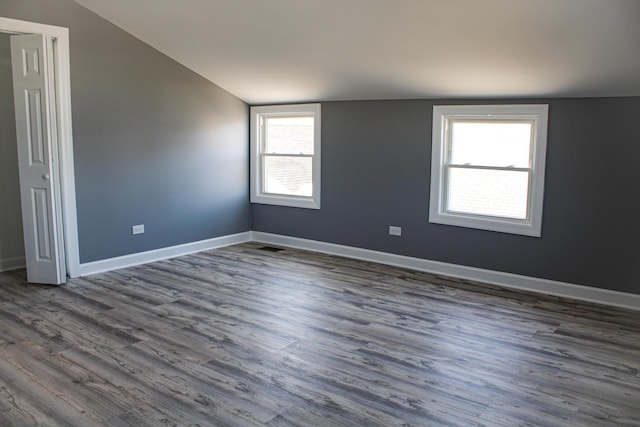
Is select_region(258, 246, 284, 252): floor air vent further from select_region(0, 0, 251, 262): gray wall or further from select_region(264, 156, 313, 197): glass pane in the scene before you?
select_region(264, 156, 313, 197): glass pane

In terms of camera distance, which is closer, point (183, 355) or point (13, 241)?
point (183, 355)

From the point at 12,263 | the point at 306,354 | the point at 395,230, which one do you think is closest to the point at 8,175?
the point at 12,263

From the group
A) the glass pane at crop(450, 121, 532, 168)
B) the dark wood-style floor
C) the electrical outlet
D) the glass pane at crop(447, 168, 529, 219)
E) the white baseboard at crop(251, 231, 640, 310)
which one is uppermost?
the glass pane at crop(450, 121, 532, 168)

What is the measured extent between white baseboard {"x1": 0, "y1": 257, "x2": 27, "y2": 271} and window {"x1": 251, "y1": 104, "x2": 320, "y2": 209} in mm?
2755

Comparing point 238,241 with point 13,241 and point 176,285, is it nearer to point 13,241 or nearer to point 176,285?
point 176,285

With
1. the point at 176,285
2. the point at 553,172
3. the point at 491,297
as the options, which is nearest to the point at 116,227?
the point at 176,285

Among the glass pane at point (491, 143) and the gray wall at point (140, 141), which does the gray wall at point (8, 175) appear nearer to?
the gray wall at point (140, 141)

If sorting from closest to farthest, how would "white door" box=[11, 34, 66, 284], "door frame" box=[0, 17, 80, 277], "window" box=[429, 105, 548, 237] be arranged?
"white door" box=[11, 34, 66, 284] → "door frame" box=[0, 17, 80, 277] → "window" box=[429, 105, 548, 237]

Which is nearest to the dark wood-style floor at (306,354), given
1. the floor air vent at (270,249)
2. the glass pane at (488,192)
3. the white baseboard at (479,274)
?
the white baseboard at (479,274)

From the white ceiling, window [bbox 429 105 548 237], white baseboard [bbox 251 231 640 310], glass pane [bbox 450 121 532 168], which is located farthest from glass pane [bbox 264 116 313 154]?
glass pane [bbox 450 121 532 168]

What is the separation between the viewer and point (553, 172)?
15.1ft

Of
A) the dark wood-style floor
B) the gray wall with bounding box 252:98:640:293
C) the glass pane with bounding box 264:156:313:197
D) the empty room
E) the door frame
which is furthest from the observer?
the glass pane with bounding box 264:156:313:197

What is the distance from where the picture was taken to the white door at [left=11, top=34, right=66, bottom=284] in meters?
4.45

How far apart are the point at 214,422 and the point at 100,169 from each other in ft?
11.1
